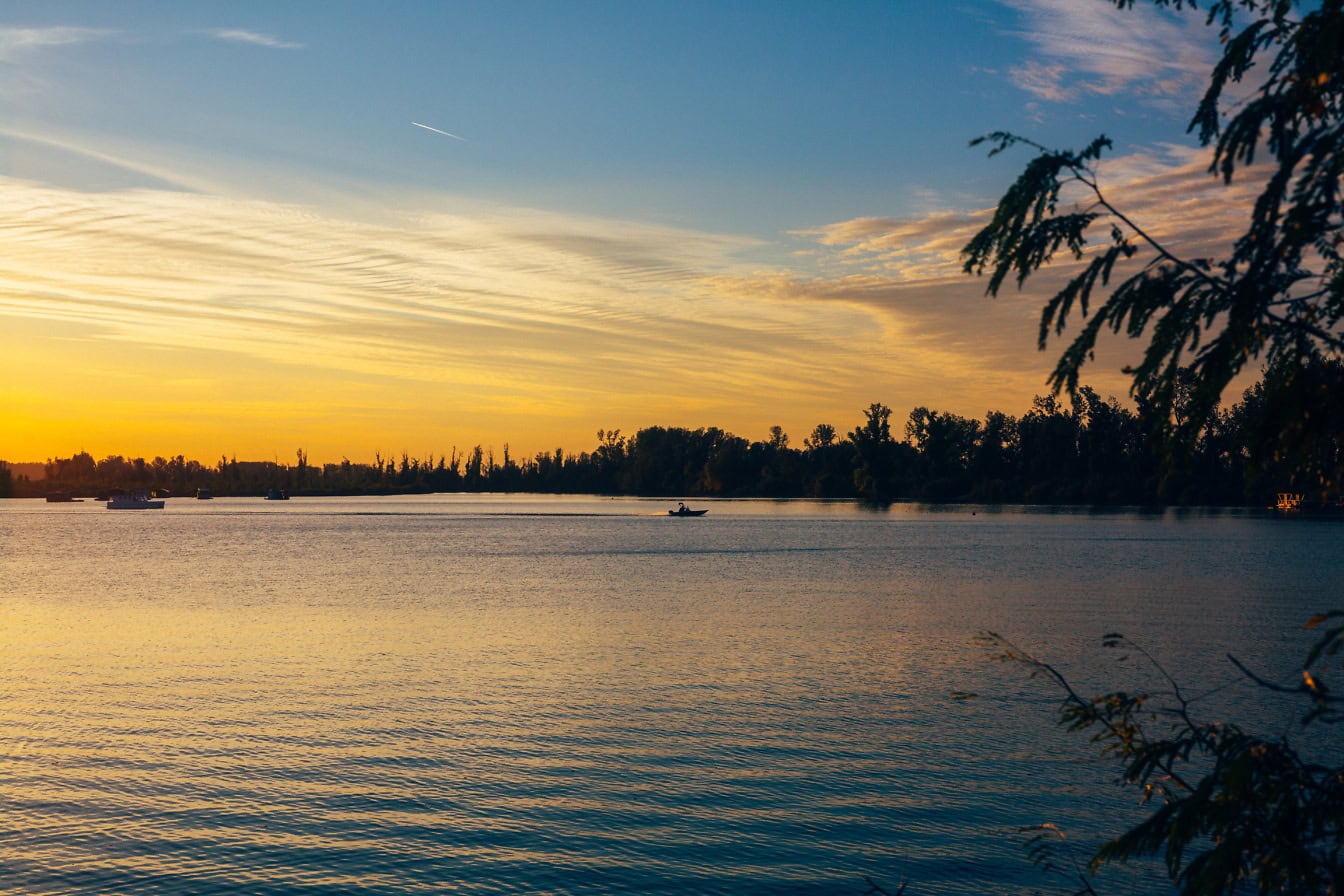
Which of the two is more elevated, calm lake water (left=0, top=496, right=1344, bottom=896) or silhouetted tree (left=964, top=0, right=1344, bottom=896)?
silhouetted tree (left=964, top=0, right=1344, bottom=896)

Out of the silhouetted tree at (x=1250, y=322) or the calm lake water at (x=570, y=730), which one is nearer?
→ the silhouetted tree at (x=1250, y=322)

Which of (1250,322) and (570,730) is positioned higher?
(1250,322)

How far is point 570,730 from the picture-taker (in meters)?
31.8

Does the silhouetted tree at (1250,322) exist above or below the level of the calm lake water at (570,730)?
above

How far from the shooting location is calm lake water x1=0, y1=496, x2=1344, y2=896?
20828mm

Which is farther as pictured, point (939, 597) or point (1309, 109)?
point (939, 597)

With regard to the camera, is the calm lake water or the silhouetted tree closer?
the silhouetted tree

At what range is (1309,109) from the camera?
25.9 feet

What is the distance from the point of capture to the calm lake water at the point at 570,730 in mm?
20828

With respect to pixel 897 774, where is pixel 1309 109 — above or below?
above

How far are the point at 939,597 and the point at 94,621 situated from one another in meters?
Result: 49.9

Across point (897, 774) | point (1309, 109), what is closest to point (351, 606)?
point (897, 774)

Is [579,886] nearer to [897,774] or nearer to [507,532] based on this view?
[897,774]

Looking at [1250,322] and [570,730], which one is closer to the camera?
[1250,322]
